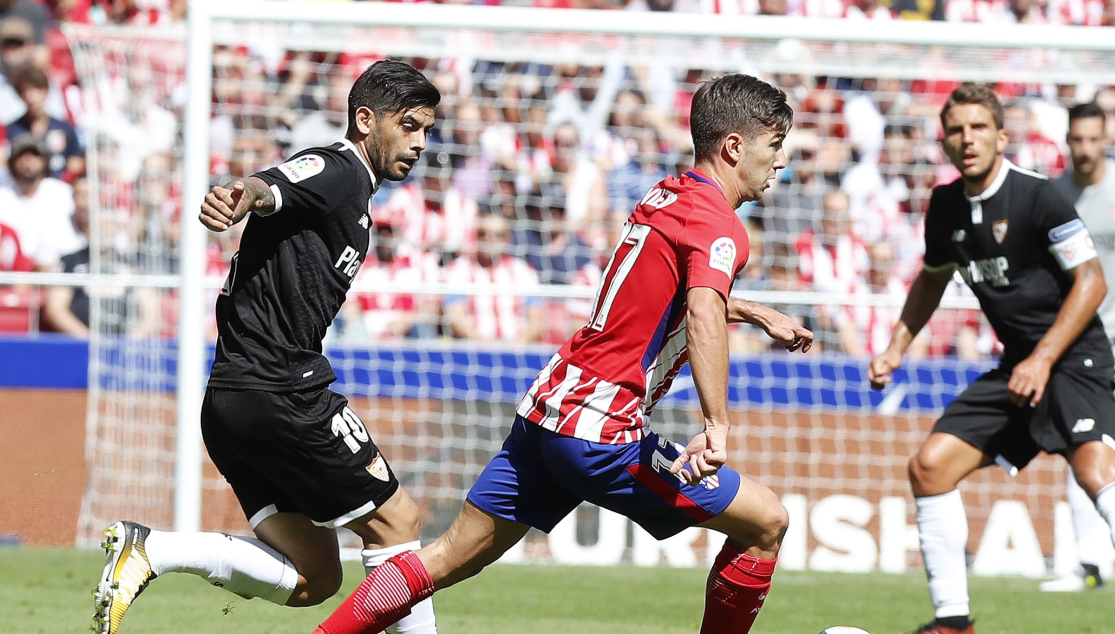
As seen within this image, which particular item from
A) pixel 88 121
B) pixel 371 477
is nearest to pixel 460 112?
pixel 88 121

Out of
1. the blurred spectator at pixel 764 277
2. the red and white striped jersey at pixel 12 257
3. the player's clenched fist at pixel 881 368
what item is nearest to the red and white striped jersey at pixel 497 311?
the blurred spectator at pixel 764 277

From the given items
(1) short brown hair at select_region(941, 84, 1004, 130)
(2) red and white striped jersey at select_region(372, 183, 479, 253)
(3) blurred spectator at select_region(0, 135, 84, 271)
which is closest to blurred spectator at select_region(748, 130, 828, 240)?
Answer: (2) red and white striped jersey at select_region(372, 183, 479, 253)

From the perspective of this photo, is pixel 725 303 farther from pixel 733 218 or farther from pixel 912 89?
pixel 912 89

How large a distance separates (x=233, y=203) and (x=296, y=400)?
29.7 inches

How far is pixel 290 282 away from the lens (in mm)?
4293

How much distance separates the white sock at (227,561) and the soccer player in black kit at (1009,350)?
2.62 metres

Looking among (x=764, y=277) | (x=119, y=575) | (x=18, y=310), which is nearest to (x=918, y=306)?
(x=119, y=575)

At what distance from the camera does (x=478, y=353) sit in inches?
342

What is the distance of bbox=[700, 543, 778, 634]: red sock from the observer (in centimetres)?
412

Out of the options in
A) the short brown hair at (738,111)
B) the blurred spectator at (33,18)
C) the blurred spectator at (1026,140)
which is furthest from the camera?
the blurred spectator at (33,18)

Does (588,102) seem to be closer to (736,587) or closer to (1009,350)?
(1009,350)

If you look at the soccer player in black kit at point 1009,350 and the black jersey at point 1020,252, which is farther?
the black jersey at point 1020,252

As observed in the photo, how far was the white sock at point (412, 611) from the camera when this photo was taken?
14.2 ft

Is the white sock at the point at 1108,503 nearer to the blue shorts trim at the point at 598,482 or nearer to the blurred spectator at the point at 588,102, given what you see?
the blue shorts trim at the point at 598,482
